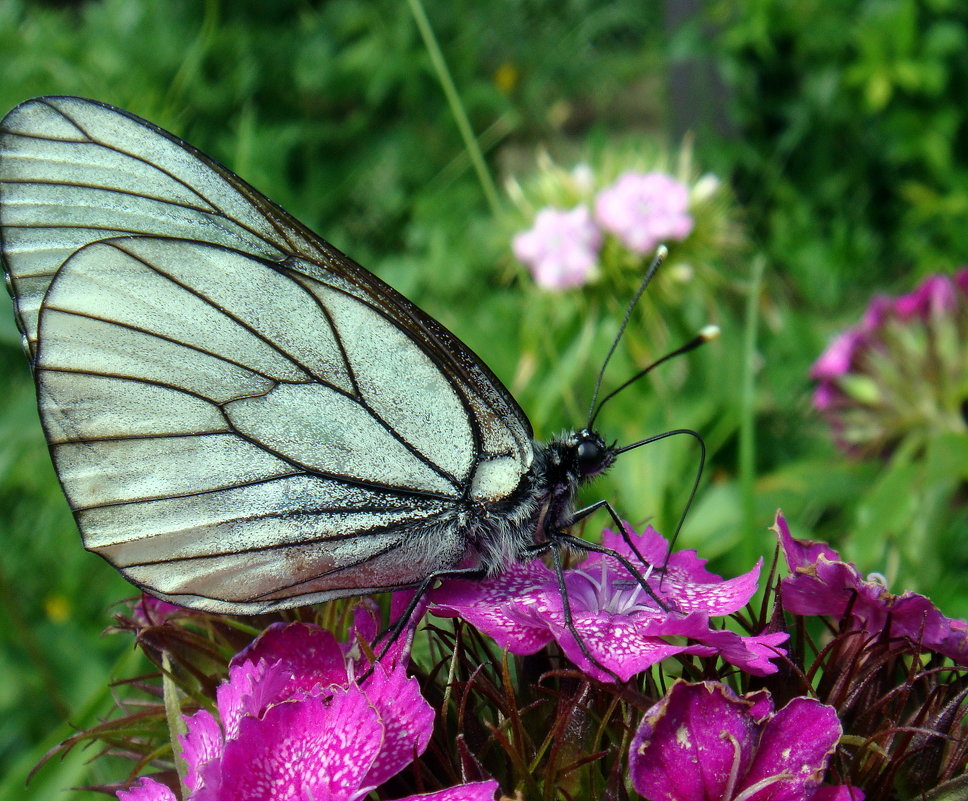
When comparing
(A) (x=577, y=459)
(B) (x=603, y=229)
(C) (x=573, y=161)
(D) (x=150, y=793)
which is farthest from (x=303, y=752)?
(C) (x=573, y=161)

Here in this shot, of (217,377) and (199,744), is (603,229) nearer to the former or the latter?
(217,377)

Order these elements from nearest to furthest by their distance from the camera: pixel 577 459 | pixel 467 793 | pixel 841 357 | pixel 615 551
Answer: pixel 467 793
pixel 615 551
pixel 577 459
pixel 841 357

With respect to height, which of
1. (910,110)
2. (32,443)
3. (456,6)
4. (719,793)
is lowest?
(32,443)

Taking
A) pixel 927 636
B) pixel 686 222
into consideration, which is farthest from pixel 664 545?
pixel 686 222

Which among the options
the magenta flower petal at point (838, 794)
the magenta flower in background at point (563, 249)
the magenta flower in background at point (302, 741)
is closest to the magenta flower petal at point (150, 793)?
the magenta flower in background at point (302, 741)

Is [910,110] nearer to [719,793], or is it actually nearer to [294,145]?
[294,145]
